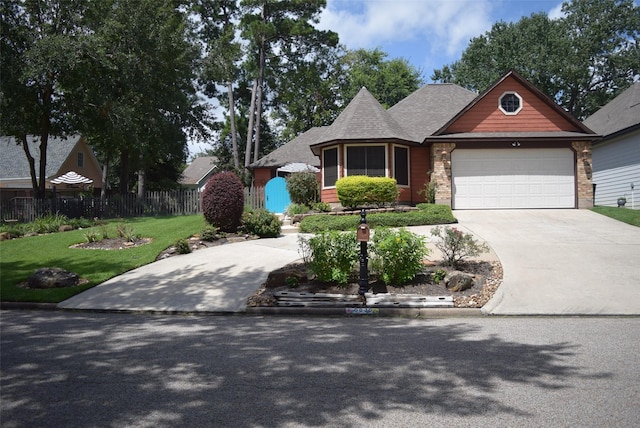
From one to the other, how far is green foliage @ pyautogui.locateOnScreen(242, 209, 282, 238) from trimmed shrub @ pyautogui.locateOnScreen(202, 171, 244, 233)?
1.69ft

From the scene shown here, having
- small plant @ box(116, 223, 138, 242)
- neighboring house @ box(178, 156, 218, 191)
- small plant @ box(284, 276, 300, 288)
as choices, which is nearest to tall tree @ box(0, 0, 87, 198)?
small plant @ box(116, 223, 138, 242)

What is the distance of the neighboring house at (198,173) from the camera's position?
182 ft

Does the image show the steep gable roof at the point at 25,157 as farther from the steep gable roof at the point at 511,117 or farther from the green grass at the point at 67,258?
the steep gable roof at the point at 511,117

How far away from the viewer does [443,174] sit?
779 inches

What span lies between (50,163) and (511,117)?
110 feet

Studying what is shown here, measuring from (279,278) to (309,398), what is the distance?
19.1 ft

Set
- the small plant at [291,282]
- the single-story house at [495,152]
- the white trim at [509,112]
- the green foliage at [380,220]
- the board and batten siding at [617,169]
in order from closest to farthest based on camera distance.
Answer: the small plant at [291,282] < the green foliage at [380,220] < the single-story house at [495,152] < the white trim at [509,112] < the board and batten siding at [617,169]

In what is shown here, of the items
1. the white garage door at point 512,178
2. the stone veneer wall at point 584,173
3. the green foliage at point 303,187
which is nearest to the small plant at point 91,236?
the green foliage at point 303,187

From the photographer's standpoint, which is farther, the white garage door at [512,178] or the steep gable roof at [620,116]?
the steep gable roof at [620,116]

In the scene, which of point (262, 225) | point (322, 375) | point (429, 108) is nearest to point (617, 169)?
point (429, 108)

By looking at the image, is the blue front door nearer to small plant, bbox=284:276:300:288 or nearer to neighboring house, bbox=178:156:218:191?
small plant, bbox=284:276:300:288

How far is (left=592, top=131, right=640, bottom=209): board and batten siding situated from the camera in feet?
69.6

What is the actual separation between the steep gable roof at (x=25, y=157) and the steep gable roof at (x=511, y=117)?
2818 cm

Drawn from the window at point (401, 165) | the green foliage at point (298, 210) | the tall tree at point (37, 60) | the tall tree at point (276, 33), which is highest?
the tall tree at point (276, 33)
